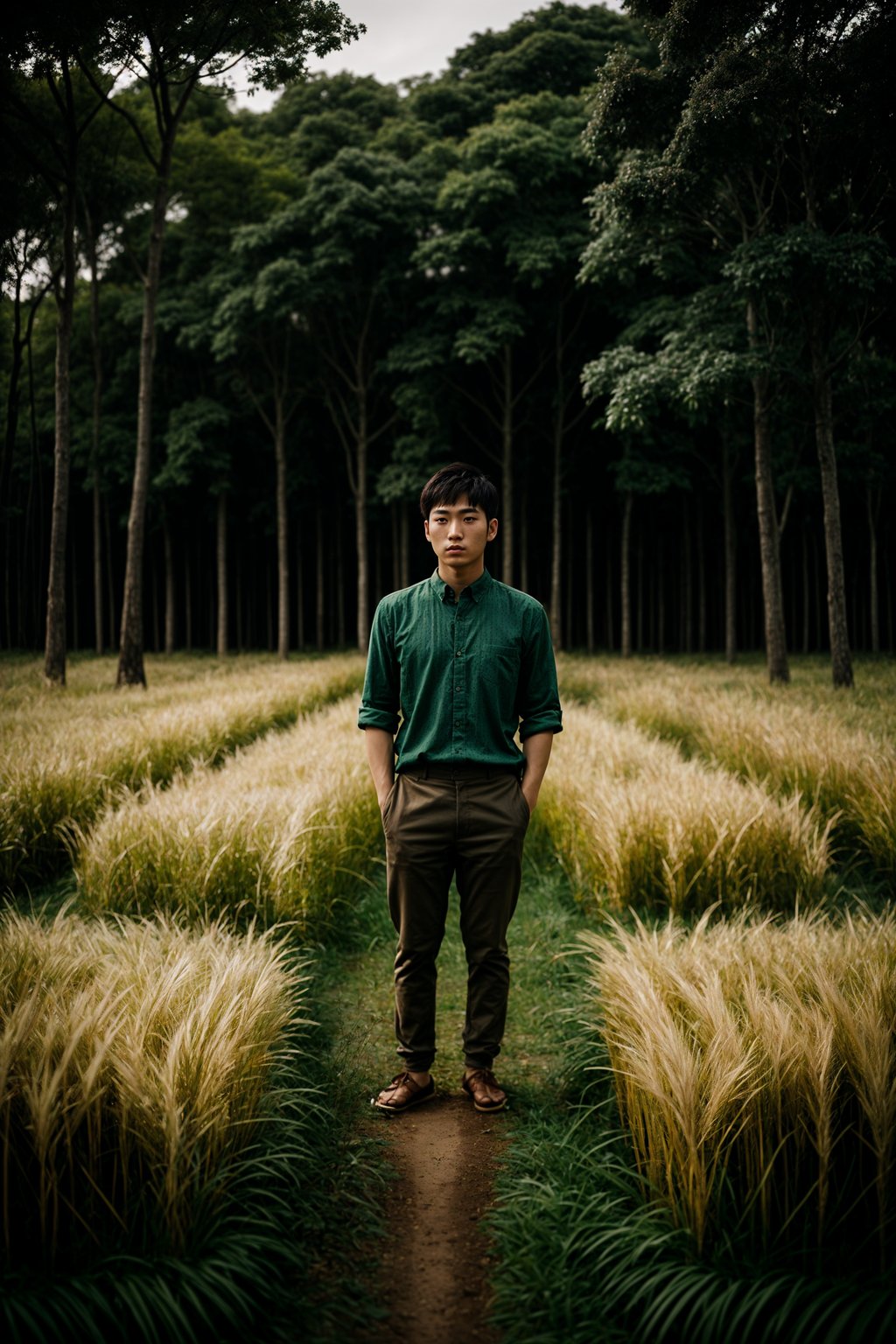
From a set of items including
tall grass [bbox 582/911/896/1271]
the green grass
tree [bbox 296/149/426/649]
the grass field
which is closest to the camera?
the green grass

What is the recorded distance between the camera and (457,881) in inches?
109

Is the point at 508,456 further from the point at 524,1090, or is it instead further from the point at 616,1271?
the point at 616,1271

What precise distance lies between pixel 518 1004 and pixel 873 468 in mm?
19992

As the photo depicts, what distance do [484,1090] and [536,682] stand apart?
1456 millimetres

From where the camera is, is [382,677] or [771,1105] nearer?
[771,1105]

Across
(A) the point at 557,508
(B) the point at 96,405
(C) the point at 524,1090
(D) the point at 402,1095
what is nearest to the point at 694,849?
(C) the point at 524,1090

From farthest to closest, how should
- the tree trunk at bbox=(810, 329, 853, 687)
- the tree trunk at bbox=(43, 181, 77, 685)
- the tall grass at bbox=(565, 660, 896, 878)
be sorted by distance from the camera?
the tree trunk at bbox=(43, 181, 77, 685) < the tree trunk at bbox=(810, 329, 853, 687) < the tall grass at bbox=(565, 660, 896, 878)

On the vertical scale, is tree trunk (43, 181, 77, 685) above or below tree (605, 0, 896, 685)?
below

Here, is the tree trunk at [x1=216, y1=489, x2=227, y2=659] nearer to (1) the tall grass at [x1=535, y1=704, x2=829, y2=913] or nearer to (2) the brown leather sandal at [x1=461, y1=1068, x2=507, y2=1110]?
(1) the tall grass at [x1=535, y1=704, x2=829, y2=913]

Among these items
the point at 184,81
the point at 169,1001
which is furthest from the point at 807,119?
the point at 169,1001

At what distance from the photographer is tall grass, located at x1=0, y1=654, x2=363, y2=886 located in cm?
540

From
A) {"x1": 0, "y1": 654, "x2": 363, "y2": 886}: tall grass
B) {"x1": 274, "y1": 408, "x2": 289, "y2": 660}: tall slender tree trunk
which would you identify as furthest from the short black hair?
{"x1": 274, "y1": 408, "x2": 289, "y2": 660}: tall slender tree trunk

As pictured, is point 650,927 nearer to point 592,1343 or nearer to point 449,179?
point 592,1343

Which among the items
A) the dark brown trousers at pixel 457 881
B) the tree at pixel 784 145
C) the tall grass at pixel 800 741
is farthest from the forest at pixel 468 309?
the dark brown trousers at pixel 457 881
